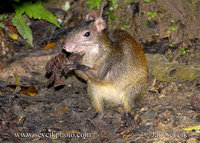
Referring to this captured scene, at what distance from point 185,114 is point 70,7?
456cm

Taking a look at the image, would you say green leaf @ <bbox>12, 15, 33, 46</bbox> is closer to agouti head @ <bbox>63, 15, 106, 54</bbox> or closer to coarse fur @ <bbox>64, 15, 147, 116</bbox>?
coarse fur @ <bbox>64, 15, 147, 116</bbox>

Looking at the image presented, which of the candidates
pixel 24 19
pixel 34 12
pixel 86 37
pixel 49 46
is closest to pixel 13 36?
pixel 24 19

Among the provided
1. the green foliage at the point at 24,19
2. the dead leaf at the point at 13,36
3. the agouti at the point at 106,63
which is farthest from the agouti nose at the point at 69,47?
the dead leaf at the point at 13,36

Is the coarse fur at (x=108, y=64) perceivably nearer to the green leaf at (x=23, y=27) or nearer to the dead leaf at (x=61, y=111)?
the dead leaf at (x=61, y=111)

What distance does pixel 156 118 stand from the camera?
4984 mm

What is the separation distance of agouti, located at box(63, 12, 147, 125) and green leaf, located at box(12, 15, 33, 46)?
208 cm

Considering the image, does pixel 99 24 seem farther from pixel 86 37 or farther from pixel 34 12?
pixel 34 12

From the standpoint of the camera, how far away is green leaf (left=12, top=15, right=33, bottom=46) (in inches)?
279

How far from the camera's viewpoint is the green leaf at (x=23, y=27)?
7.09m

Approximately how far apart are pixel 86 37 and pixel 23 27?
267 cm

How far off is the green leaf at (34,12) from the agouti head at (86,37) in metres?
2.18

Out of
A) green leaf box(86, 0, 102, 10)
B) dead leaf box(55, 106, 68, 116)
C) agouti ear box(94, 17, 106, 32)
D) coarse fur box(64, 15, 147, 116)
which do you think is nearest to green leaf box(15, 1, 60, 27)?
green leaf box(86, 0, 102, 10)

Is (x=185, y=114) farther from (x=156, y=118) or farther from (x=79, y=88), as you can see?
(x=79, y=88)

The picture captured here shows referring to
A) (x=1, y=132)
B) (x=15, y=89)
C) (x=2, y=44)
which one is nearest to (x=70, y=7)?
(x=2, y=44)
